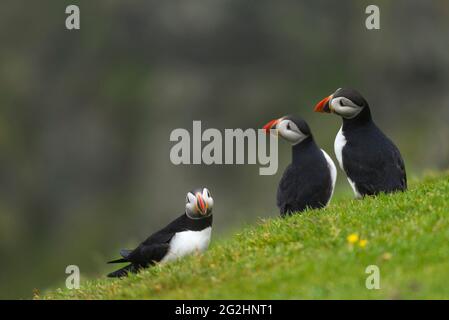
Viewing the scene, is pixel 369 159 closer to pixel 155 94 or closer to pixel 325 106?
pixel 325 106

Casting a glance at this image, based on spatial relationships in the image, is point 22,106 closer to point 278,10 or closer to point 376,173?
point 278,10

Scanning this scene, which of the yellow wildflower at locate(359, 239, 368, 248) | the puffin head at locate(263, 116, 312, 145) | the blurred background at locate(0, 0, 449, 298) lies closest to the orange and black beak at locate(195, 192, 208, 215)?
the puffin head at locate(263, 116, 312, 145)

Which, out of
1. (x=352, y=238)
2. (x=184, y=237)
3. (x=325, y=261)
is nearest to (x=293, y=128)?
(x=184, y=237)

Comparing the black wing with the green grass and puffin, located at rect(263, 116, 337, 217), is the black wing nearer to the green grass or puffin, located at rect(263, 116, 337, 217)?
the green grass

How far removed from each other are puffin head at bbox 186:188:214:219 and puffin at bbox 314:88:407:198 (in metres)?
2.18

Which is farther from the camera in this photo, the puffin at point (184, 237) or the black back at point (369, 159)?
the black back at point (369, 159)

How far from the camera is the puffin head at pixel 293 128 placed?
11.1 m

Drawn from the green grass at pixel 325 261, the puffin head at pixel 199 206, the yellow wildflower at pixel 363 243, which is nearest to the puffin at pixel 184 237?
the puffin head at pixel 199 206

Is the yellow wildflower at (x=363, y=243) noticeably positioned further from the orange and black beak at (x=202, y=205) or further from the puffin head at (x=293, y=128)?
the puffin head at (x=293, y=128)

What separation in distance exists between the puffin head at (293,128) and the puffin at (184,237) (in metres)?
1.59

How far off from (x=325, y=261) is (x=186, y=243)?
103 inches

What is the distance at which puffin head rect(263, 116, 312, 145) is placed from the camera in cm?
1106
